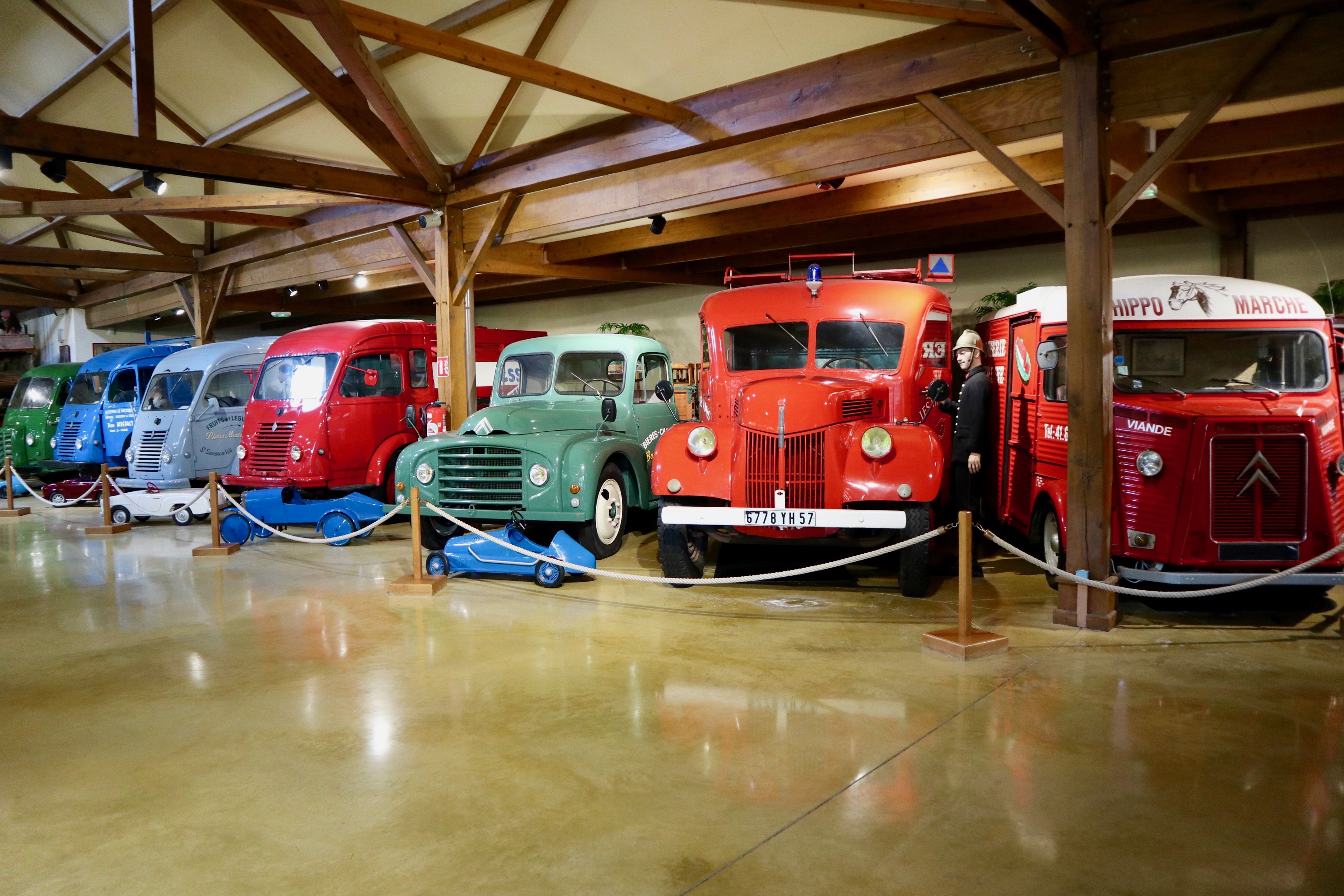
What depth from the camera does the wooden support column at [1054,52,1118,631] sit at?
5.02 meters

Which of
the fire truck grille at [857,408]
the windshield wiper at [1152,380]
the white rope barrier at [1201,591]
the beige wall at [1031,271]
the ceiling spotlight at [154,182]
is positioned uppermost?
the ceiling spotlight at [154,182]

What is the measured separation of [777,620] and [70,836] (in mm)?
3610

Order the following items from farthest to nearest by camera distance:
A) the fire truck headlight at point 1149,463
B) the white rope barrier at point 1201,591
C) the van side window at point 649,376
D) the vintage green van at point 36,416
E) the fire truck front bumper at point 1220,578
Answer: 1. the vintage green van at point 36,416
2. the van side window at point 649,376
3. the fire truck headlight at point 1149,463
4. the fire truck front bumper at point 1220,578
5. the white rope barrier at point 1201,591

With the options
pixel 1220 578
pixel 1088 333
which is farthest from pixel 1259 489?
pixel 1088 333

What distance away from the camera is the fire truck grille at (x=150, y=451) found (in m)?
10.2

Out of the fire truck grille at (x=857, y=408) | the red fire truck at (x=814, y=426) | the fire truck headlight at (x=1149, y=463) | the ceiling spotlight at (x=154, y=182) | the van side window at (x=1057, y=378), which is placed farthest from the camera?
the ceiling spotlight at (x=154, y=182)

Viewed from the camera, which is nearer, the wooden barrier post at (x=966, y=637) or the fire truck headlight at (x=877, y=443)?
the wooden barrier post at (x=966, y=637)

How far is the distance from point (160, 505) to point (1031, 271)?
11395 mm

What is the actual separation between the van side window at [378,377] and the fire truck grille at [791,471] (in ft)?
16.6

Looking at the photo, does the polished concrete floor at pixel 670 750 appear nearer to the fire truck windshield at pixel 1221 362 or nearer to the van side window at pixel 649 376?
the fire truck windshield at pixel 1221 362

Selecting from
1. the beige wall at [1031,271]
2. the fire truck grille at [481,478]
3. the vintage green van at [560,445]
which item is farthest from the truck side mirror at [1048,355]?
the beige wall at [1031,271]

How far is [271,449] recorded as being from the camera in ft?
28.8

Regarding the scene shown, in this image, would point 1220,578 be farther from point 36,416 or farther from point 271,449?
point 36,416

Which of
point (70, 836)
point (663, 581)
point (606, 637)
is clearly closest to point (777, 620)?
point (663, 581)
